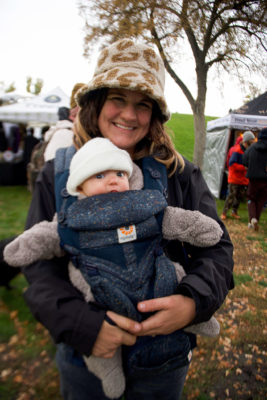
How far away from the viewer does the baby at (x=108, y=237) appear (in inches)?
43.7

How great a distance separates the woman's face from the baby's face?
0.25m

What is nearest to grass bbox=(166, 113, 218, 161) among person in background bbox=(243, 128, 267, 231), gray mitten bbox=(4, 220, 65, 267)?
person in background bbox=(243, 128, 267, 231)

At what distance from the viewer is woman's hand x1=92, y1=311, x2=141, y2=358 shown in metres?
1.05

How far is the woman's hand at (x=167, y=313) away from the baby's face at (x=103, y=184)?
55cm

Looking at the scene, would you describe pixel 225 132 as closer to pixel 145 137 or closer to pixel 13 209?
pixel 13 209

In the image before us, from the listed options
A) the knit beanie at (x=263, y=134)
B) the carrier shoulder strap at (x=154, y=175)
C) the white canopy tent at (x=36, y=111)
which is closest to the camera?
the carrier shoulder strap at (x=154, y=175)

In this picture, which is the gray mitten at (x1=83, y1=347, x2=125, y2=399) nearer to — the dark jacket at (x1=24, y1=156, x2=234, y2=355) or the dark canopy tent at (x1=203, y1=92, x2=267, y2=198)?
the dark jacket at (x1=24, y1=156, x2=234, y2=355)

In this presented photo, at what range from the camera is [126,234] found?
1146 mm

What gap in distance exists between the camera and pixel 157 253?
1.21m

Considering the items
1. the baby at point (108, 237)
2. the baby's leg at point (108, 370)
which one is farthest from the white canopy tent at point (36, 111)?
the baby's leg at point (108, 370)

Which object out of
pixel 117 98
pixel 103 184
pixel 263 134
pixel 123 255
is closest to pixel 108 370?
pixel 123 255

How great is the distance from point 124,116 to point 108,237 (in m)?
0.66

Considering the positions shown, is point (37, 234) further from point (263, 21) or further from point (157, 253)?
point (263, 21)

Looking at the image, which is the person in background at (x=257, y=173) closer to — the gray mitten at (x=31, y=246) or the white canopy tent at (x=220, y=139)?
the white canopy tent at (x=220, y=139)
